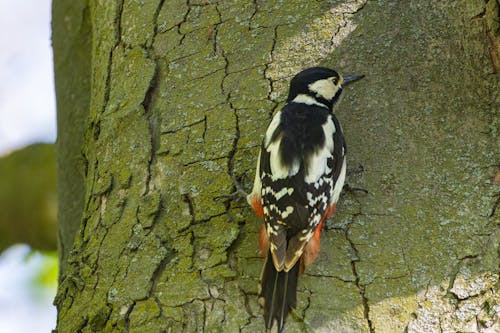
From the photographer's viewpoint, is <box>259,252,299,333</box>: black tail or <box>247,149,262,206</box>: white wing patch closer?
<box>259,252,299,333</box>: black tail

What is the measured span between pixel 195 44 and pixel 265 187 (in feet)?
2.49

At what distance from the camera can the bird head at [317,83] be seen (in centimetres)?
293

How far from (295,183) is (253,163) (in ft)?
0.62

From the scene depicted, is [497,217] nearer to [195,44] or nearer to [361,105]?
[361,105]

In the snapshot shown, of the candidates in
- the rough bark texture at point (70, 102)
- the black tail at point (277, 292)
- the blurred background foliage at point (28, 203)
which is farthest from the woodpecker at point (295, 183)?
the blurred background foliage at point (28, 203)

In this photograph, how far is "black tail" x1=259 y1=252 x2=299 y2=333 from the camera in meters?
2.44

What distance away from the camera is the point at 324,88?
10.1 feet

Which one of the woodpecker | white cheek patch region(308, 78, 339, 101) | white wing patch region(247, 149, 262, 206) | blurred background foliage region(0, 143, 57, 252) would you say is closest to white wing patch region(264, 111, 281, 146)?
the woodpecker

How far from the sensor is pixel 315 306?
2.50 meters

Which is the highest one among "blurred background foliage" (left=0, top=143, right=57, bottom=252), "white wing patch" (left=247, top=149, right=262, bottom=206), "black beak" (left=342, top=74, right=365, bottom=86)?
"black beak" (left=342, top=74, right=365, bottom=86)

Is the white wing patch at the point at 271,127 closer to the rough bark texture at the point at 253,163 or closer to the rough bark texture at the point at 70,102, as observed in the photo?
the rough bark texture at the point at 253,163

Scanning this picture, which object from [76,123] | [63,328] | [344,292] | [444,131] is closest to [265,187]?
[344,292]

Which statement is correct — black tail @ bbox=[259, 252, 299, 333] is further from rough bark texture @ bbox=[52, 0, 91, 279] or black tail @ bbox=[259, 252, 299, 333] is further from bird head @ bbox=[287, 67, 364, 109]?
rough bark texture @ bbox=[52, 0, 91, 279]

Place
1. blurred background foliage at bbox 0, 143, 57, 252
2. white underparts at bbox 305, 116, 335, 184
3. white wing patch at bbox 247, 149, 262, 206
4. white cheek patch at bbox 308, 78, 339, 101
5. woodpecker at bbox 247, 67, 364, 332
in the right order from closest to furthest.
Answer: woodpecker at bbox 247, 67, 364, 332 < white wing patch at bbox 247, 149, 262, 206 < white underparts at bbox 305, 116, 335, 184 < white cheek patch at bbox 308, 78, 339, 101 < blurred background foliage at bbox 0, 143, 57, 252
